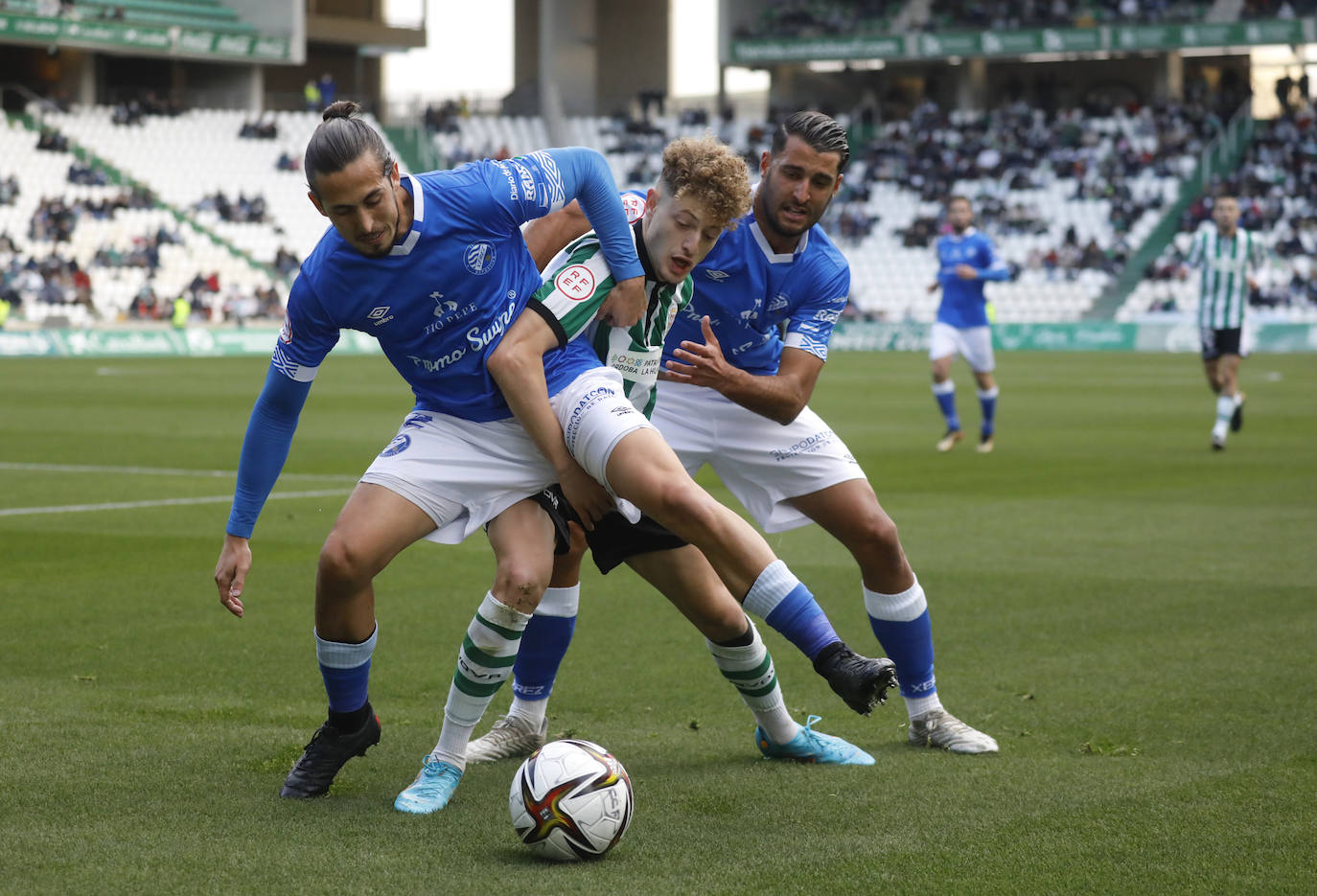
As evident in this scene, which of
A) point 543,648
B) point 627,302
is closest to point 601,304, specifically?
point 627,302

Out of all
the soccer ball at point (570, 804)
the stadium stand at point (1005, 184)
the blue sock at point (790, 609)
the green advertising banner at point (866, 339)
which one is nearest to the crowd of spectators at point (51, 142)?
the green advertising banner at point (866, 339)

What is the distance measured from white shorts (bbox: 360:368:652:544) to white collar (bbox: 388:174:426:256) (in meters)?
0.56

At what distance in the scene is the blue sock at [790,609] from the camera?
4457mm

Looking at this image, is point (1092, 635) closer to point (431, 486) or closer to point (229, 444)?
point (431, 486)

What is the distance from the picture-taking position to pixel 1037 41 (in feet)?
163

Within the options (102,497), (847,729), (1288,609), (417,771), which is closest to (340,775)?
(417,771)

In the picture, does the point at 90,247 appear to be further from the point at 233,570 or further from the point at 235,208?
the point at 233,570

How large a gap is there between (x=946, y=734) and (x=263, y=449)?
2.33 m

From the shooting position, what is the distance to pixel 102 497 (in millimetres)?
11570

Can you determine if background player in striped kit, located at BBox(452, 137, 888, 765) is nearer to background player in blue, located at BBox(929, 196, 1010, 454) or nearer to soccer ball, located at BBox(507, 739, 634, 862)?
soccer ball, located at BBox(507, 739, 634, 862)

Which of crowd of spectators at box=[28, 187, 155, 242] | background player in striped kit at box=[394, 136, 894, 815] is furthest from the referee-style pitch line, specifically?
crowd of spectators at box=[28, 187, 155, 242]

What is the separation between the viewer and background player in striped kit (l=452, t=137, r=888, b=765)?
4633 millimetres

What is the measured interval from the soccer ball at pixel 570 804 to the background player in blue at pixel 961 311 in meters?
12.2

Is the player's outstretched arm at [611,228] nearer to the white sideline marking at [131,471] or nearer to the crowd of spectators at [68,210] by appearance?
the white sideline marking at [131,471]
